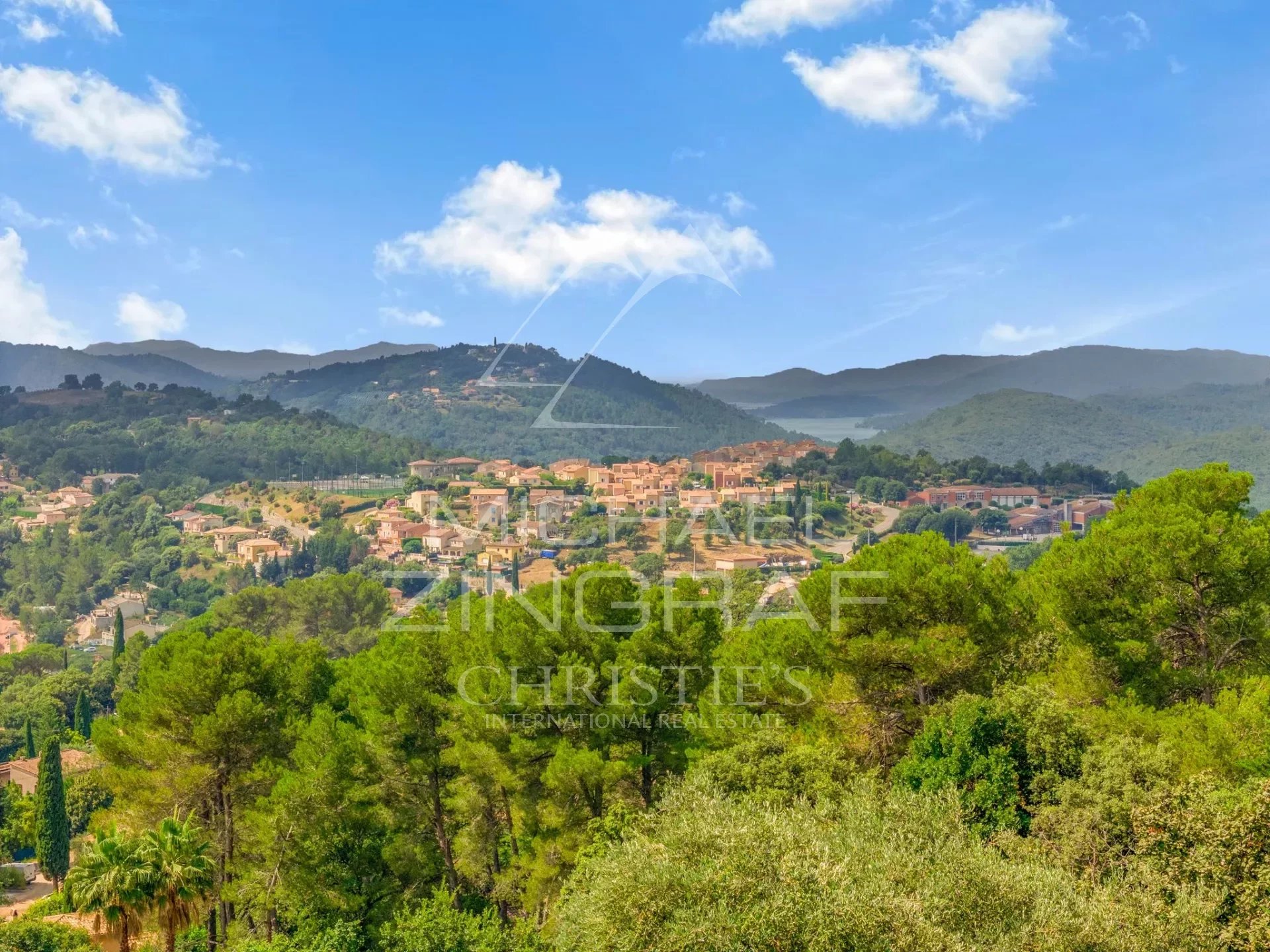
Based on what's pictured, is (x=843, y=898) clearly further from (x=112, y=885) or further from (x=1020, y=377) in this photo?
(x=1020, y=377)

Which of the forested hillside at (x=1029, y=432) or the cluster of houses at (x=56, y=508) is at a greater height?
the forested hillside at (x=1029, y=432)

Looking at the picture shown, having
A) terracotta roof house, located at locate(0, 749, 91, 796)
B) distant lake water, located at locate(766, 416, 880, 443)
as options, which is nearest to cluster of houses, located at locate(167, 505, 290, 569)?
terracotta roof house, located at locate(0, 749, 91, 796)

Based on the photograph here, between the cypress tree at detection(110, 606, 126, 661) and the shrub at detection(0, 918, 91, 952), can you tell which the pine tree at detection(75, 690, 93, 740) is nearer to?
the cypress tree at detection(110, 606, 126, 661)

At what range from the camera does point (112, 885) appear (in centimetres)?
783

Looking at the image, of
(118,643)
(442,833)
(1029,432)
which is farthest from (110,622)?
(1029,432)

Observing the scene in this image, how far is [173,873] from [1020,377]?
160 meters

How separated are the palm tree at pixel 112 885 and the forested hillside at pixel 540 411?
8855 cm

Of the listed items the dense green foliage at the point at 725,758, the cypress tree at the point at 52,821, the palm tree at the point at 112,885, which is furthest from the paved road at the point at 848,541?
the palm tree at the point at 112,885

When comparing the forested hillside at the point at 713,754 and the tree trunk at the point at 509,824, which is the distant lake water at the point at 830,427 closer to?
the forested hillside at the point at 713,754

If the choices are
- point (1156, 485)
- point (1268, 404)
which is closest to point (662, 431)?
point (1268, 404)

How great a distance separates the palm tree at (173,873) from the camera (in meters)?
8.09

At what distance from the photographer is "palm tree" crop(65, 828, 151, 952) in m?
7.80

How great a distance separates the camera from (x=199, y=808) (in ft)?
36.8

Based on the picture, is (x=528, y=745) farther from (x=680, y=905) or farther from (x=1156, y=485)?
(x=1156, y=485)
